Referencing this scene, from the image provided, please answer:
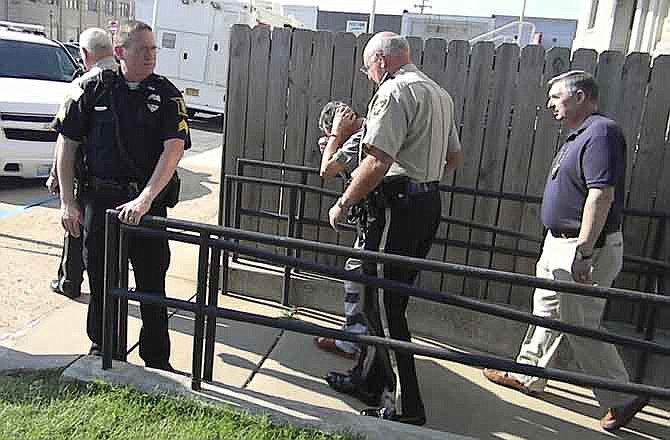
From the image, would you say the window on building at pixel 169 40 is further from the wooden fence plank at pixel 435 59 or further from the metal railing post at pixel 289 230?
the wooden fence plank at pixel 435 59

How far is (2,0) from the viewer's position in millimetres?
41469

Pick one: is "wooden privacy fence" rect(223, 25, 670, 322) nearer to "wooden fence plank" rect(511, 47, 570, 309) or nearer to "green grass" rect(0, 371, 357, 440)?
"wooden fence plank" rect(511, 47, 570, 309)

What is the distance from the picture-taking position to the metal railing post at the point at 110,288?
2.92 meters

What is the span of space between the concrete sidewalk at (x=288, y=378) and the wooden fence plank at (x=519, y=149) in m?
0.87

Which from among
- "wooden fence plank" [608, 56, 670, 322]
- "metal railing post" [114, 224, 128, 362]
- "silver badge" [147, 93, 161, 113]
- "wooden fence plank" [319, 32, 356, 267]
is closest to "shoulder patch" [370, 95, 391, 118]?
"silver badge" [147, 93, 161, 113]

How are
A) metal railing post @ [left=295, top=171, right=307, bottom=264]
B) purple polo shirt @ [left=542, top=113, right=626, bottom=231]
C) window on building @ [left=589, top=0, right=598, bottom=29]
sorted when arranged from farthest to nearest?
window on building @ [left=589, top=0, right=598, bottom=29], metal railing post @ [left=295, top=171, right=307, bottom=264], purple polo shirt @ [left=542, top=113, right=626, bottom=231]

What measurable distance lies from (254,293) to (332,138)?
67.7 inches

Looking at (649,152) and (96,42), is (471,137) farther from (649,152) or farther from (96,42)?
(96,42)

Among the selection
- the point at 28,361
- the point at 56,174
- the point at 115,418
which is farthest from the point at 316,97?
the point at 115,418

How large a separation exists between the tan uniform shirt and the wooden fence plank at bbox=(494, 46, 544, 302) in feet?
4.01

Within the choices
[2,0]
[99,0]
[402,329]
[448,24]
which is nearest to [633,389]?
[402,329]

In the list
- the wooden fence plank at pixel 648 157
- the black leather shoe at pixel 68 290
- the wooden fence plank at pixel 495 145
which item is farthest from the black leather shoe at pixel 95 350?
the wooden fence plank at pixel 648 157

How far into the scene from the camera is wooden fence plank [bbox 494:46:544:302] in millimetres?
4109

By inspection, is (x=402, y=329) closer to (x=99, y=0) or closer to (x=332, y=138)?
(x=332, y=138)
